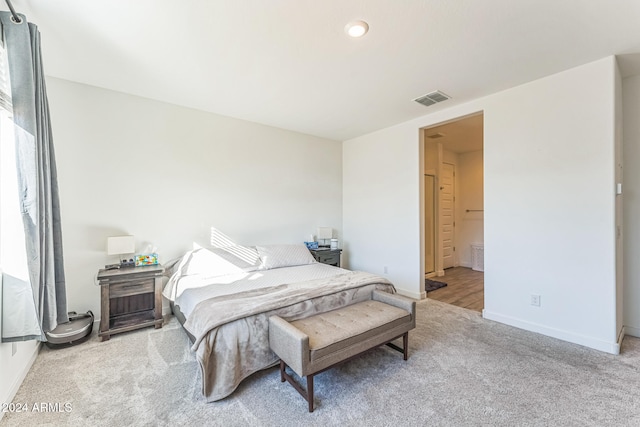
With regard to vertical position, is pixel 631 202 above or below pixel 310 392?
above

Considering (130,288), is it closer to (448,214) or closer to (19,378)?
(19,378)

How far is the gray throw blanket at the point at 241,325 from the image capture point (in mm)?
1875

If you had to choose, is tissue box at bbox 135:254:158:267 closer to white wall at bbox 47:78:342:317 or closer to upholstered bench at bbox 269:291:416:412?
white wall at bbox 47:78:342:317

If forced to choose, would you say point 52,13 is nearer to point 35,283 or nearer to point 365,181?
point 35,283

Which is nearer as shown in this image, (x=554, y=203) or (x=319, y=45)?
(x=319, y=45)

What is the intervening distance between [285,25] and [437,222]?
476cm

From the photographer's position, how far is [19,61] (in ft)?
5.65

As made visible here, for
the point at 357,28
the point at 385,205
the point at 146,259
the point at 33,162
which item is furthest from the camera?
the point at 385,205

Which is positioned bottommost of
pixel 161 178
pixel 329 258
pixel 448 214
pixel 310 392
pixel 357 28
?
pixel 310 392

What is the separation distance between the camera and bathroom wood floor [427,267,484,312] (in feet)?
12.8

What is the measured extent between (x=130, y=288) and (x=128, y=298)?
539 millimetres

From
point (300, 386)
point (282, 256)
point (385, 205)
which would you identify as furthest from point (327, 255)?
point (300, 386)

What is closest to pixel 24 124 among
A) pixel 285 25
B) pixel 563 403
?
pixel 285 25

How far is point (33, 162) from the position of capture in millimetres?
1735
